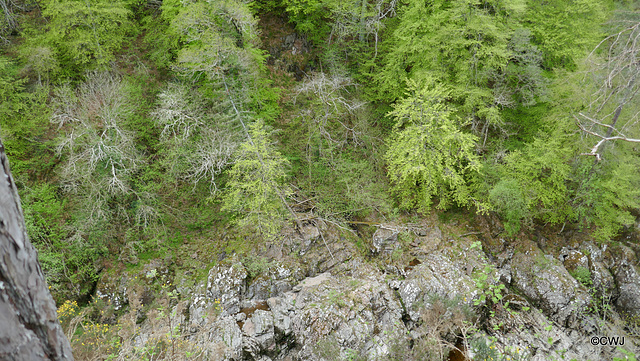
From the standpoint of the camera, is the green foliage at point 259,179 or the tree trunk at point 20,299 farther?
the green foliage at point 259,179

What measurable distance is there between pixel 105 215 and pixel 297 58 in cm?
917

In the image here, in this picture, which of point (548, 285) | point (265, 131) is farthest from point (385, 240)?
point (265, 131)

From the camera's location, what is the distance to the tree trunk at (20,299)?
0.91 metres

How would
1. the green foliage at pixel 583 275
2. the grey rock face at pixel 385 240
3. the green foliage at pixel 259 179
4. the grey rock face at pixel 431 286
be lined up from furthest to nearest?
the grey rock face at pixel 385 240, the green foliage at pixel 583 275, the green foliage at pixel 259 179, the grey rock face at pixel 431 286

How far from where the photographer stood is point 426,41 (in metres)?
9.04

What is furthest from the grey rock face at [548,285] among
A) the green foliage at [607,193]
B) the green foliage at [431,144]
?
the green foliage at [431,144]

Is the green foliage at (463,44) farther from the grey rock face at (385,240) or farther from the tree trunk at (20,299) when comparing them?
the tree trunk at (20,299)

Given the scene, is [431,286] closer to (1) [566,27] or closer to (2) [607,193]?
(2) [607,193]

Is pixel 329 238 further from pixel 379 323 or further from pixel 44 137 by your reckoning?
pixel 44 137

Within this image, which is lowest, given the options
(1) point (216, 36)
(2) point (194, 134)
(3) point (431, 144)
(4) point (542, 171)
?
(4) point (542, 171)

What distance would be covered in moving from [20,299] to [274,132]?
26.8ft

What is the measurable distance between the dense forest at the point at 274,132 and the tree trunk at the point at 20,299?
6512 millimetres

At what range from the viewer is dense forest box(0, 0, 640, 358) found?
26.3ft

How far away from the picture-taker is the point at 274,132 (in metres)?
8.90
